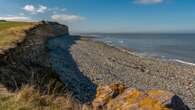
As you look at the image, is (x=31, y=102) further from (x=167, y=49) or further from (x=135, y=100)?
(x=167, y=49)

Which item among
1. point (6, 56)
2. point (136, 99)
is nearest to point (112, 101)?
point (136, 99)

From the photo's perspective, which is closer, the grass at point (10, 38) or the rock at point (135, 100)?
the rock at point (135, 100)

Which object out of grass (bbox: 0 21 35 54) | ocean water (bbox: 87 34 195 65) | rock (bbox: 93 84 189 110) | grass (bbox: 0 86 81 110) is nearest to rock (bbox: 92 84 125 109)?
rock (bbox: 93 84 189 110)

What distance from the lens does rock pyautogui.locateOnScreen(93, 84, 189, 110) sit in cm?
752

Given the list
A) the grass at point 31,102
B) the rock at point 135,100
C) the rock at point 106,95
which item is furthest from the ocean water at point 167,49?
the grass at point 31,102

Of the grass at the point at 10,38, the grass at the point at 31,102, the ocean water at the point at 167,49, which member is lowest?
the ocean water at the point at 167,49

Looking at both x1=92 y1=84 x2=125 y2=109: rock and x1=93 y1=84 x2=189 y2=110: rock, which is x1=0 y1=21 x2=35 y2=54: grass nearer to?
x1=92 y1=84 x2=125 y2=109: rock

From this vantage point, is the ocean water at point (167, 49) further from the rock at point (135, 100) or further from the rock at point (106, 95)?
the rock at point (135, 100)

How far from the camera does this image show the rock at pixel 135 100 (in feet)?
24.7

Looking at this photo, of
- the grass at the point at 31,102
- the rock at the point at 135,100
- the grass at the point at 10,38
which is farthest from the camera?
the grass at the point at 10,38

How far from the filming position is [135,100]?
8109 mm

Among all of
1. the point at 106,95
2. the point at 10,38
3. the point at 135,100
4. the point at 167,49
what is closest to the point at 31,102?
the point at 106,95

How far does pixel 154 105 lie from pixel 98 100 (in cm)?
206

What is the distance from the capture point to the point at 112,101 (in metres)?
8.80
